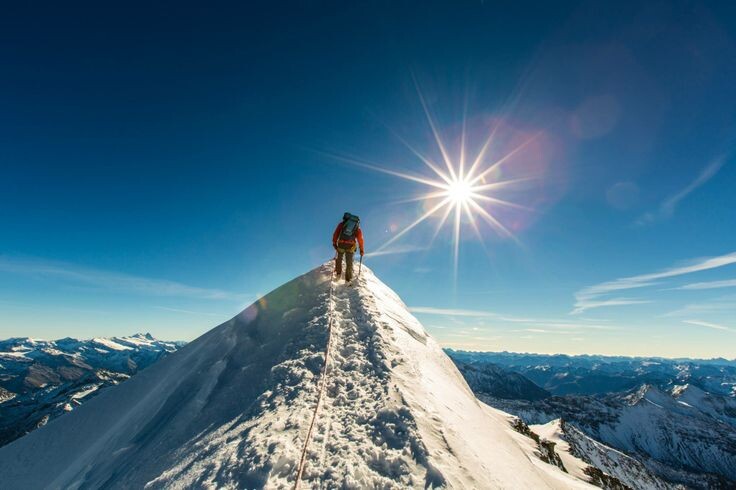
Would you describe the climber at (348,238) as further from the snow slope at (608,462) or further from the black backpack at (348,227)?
the snow slope at (608,462)

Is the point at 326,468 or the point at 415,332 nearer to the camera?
the point at 326,468

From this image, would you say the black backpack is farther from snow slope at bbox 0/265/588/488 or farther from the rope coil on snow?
the rope coil on snow

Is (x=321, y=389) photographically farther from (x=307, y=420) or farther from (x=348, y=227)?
(x=348, y=227)

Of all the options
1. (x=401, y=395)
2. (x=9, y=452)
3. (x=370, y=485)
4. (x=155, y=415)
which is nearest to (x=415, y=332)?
(x=401, y=395)

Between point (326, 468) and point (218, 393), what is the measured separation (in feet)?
22.4

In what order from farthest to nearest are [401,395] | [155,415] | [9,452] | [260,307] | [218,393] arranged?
[9,452] < [260,307] < [155,415] < [218,393] < [401,395]

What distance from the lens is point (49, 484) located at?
52.3 feet

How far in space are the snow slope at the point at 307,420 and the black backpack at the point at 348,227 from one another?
2.51 metres

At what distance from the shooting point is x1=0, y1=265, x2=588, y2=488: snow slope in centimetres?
739

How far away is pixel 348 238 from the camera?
18.4 meters

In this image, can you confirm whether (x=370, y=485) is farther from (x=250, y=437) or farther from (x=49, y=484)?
(x=49, y=484)

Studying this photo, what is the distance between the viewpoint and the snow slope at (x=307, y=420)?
7.39 meters

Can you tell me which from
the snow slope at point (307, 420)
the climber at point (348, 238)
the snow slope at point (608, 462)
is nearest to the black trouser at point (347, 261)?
the climber at point (348, 238)

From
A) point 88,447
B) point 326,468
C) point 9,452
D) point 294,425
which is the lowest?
point 9,452
